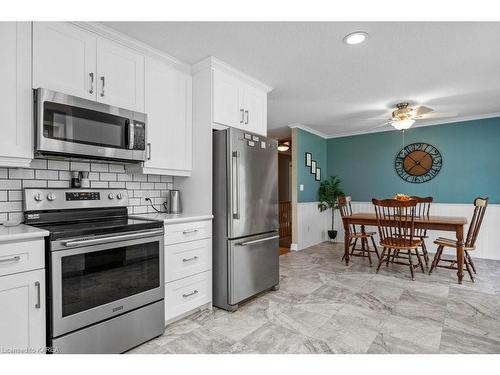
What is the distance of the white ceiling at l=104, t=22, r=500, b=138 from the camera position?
2.16 m

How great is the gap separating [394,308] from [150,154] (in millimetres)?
2601

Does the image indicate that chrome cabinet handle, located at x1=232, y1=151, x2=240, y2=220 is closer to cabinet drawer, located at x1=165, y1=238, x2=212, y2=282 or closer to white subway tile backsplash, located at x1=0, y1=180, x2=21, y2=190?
cabinet drawer, located at x1=165, y1=238, x2=212, y2=282

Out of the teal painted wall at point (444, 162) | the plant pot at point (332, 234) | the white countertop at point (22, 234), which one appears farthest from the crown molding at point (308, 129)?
the white countertop at point (22, 234)

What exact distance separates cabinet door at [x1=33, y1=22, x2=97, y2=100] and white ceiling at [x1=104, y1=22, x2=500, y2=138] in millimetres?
259

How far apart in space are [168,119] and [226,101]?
23.1 inches

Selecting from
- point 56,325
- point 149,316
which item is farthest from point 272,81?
point 56,325

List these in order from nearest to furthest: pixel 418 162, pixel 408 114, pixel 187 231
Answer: pixel 187 231
pixel 408 114
pixel 418 162

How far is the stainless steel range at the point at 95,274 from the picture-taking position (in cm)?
159

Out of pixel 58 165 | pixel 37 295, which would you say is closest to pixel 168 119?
pixel 58 165

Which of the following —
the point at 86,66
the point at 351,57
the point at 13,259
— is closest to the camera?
the point at 13,259

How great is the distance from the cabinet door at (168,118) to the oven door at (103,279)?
736 millimetres

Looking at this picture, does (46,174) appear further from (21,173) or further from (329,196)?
(329,196)

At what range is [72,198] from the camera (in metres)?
2.08

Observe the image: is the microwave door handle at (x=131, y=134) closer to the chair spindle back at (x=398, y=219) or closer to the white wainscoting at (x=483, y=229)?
the chair spindle back at (x=398, y=219)
